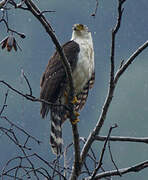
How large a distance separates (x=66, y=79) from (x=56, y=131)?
0.70 meters

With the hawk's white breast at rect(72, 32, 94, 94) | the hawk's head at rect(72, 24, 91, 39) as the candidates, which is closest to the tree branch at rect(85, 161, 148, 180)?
the hawk's white breast at rect(72, 32, 94, 94)

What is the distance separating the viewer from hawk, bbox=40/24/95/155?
4.81 meters

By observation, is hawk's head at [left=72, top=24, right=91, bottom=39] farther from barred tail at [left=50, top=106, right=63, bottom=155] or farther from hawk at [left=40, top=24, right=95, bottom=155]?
barred tail at [left=50, top=106, right=63, bottom=155]

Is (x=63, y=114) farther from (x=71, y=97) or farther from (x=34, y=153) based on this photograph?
(x=34, y=153)

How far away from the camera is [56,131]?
479 cm

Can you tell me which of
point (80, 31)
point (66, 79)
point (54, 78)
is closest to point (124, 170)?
point (66, 79)

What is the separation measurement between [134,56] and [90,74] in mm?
2150

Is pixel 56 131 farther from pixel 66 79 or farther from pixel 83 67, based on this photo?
pixel 83 67

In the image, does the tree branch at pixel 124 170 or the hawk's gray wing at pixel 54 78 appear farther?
the hawk's gray wing at pixel 54 78

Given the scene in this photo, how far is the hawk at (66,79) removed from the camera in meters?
4.81

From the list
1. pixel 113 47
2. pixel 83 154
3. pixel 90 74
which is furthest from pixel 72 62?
pixel 113 47

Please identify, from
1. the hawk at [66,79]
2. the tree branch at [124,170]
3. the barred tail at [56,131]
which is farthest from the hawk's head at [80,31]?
the tree branch at [124,170]

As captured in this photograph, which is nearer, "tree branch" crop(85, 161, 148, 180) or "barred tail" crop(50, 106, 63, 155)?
"tree branch" crop(85, 161, 148, 180)

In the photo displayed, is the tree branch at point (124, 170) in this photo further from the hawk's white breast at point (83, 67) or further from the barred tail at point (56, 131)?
the hawk's white breast at point (83, 67)
